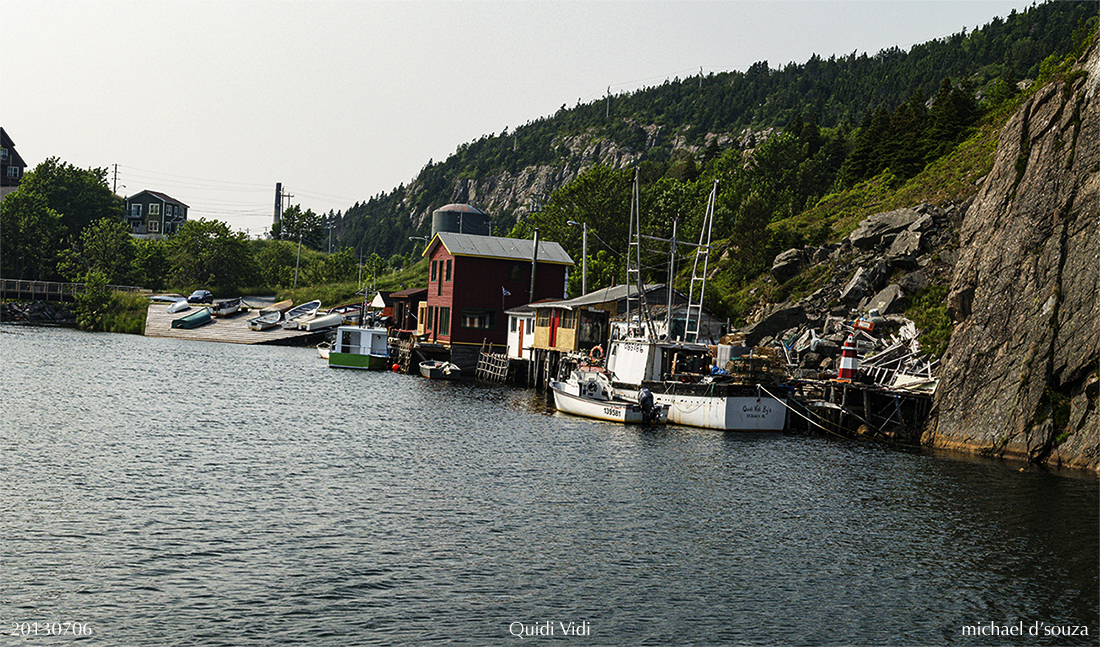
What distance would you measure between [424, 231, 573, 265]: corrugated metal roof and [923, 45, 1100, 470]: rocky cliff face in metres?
42.5

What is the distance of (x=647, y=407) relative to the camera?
4306cm

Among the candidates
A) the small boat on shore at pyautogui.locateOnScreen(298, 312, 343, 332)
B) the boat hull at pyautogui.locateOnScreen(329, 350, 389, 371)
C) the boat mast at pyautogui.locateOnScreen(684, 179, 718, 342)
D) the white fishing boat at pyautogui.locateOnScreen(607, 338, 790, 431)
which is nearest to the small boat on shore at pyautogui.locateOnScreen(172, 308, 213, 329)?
the small boat on shore at pyautogui.locateOnScreen(298, 312, 343, 332)

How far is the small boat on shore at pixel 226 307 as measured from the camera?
11225 cm

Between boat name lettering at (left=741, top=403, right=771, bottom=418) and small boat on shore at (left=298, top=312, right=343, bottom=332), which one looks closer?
boat name lettering at (left=741, top=403, right=771, bottom=418)

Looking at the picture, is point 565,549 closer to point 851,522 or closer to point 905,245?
point 851,522

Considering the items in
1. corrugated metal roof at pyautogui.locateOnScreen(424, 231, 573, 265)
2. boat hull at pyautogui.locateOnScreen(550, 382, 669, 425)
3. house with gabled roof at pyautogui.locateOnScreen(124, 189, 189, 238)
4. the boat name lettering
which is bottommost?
boat hull at pyautogui.locateOnScreen(550, 382, 669, 425)

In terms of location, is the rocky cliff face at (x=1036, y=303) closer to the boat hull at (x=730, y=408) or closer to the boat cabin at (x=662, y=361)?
the boat hull at (x=730, y=408)

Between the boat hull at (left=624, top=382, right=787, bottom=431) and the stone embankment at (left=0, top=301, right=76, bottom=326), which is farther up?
the stone embankment at (left=0, top=301, right=76, bottom=326)

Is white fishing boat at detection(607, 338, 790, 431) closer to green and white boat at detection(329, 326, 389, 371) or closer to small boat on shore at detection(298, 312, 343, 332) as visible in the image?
green and white boat at detection(329, 326, 389, 371)

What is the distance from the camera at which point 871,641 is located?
15398mm

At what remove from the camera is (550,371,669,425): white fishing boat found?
43156 millimetres

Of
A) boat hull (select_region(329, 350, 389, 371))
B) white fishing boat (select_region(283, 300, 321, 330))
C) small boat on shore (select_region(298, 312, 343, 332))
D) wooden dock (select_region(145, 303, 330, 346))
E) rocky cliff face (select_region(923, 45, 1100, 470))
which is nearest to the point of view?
rocky cliff face (select_region(923, 45, 1100, 470))

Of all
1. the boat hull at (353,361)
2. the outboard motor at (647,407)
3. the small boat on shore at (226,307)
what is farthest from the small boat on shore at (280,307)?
the outboard motor at (647,407)

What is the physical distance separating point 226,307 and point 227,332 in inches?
529
